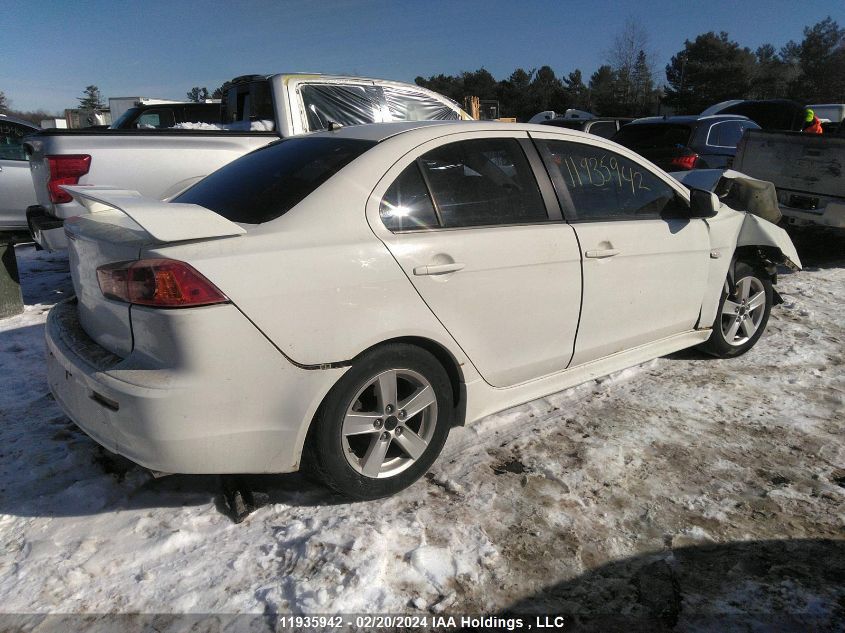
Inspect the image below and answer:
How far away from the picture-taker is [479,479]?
2904mm

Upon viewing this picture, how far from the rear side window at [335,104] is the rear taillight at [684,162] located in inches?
179

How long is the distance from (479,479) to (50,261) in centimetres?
691

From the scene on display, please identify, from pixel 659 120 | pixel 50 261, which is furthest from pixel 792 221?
pixel 50 261

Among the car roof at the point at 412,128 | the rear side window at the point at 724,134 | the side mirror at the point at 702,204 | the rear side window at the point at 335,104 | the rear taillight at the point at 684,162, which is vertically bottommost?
the side mirror at the point at 702,204

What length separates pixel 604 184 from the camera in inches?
137

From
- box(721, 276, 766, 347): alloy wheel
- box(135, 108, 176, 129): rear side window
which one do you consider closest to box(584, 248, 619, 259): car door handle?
box(721, 276, 766, 347): alloy wheel

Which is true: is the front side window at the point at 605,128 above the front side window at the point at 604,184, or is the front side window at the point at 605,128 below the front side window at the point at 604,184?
above

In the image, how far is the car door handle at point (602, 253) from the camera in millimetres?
3218

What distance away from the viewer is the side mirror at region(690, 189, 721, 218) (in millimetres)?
3797

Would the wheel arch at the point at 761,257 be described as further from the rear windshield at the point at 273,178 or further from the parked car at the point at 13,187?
the parked car at the point at 13,187

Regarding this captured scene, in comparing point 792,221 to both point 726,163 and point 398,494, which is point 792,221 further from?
point 398,494

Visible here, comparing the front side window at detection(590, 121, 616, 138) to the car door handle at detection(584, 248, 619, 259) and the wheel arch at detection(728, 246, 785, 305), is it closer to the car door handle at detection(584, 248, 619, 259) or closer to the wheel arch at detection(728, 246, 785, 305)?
the wheel arch at detection(728, 246, 785, 305)

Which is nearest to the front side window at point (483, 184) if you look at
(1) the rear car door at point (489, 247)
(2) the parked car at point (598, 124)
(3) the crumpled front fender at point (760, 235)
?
(1) the rear car door at point (489, 247)

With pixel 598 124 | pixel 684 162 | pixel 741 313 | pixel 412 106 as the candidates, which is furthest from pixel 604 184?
pixel 598 124
